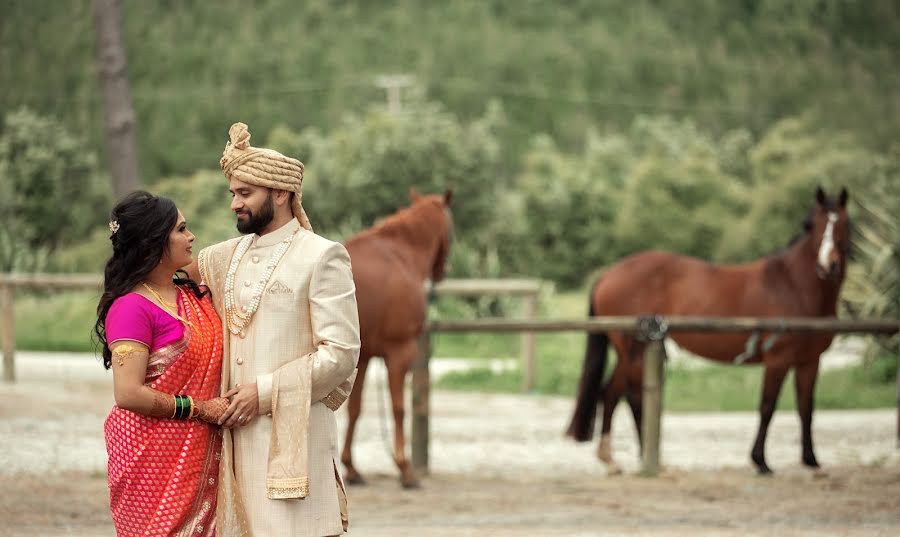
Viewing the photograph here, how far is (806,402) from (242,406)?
5.77 metres

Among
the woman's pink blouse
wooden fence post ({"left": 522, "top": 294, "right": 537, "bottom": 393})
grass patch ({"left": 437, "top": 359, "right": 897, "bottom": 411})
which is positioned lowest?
grass patch ({"left": 437, "top": 359, "right": 897, "bottom": 411})

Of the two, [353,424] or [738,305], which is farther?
[738,305]

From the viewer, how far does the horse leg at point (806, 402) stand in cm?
783

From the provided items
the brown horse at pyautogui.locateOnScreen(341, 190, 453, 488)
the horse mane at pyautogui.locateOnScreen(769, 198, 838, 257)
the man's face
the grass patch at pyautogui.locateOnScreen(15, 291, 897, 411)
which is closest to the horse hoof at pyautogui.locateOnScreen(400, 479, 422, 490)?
the brown horse at pyautogui.locateOnScreen(341, 190, 453, 488)

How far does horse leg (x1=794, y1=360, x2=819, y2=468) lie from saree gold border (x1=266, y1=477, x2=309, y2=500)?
18.3 ft

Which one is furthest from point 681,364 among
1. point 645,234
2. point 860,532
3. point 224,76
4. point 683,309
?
point 224,76

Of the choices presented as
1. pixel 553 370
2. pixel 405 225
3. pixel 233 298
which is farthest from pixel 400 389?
pixel 553 370

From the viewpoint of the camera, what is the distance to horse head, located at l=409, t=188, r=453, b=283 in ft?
24.7

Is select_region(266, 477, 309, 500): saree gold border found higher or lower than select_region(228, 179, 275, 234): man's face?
lower

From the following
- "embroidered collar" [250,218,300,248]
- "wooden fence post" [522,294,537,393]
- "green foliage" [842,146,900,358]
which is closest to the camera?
"embroidered collar" [250,218,300,248]

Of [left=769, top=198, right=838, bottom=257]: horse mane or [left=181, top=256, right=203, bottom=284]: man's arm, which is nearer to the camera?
[left=181, top=256, right=203, bottom=284]: man's arm

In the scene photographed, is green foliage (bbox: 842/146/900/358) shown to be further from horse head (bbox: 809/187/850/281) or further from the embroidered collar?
the embroidered collar

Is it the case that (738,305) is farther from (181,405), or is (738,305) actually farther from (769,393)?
(181,405)

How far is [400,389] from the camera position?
7133 mm
